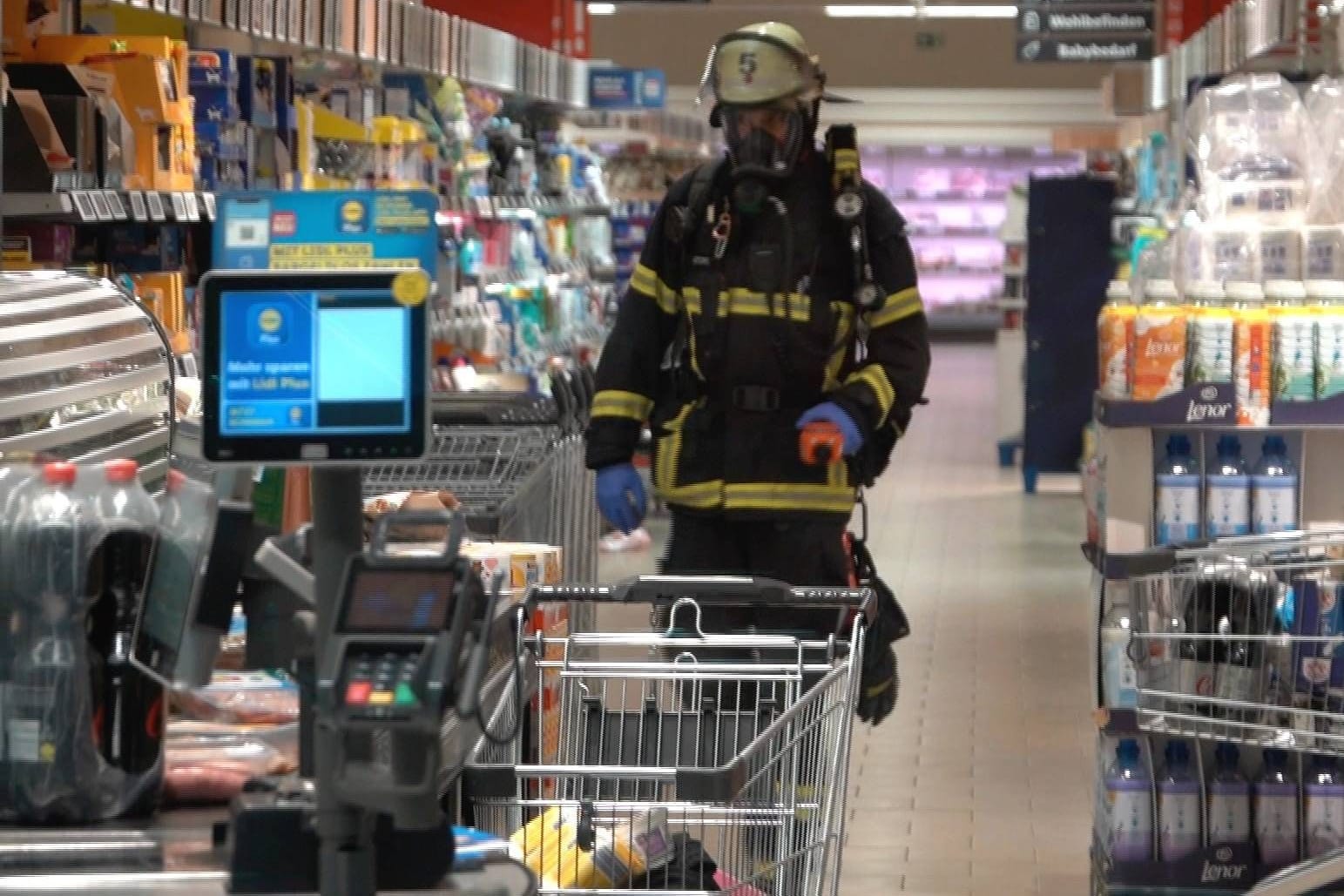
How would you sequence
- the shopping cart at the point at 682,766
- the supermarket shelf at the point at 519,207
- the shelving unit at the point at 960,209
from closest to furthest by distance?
the shopping cart at the point at 682,766 → the supermarket shelf at the point at 519,207 → the shelving unit at the point at 960,209

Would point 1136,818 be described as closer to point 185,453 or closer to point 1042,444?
point 185,453

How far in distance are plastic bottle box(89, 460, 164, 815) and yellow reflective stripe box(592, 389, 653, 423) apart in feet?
7.91

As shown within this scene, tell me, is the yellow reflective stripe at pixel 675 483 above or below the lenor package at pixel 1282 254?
below

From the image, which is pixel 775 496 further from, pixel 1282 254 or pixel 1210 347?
pixel 1282 254

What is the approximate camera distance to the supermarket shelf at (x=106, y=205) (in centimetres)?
486

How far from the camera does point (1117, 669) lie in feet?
15.0

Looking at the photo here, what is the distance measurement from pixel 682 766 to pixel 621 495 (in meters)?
1.61

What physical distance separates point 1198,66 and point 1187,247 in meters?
6.17

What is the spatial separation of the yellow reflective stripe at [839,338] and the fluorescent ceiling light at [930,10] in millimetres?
19357

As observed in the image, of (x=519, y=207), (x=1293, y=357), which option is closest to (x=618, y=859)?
(x=1293, y=357)

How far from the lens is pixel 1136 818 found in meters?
4.81

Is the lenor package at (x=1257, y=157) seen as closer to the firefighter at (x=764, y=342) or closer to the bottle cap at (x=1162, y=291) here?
the bottle cap at (x=1162, y=291)

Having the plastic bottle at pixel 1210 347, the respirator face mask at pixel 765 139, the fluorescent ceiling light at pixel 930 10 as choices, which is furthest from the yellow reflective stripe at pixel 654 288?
the fluorescent ceiling light at pixel 930 10

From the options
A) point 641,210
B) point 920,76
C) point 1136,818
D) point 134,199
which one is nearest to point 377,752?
point 1136,818
